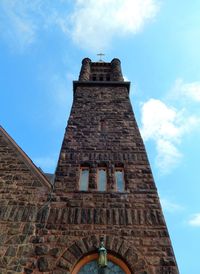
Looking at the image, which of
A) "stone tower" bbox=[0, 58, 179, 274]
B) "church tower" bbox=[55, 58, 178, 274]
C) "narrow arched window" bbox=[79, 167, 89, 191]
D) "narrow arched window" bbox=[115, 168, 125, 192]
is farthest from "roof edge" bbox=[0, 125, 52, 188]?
"narrow arched window" bbox=[115, 168, 125, 192]

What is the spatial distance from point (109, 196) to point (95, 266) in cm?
183

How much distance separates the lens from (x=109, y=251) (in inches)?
250

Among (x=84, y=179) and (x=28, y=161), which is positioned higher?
(x=28, y=161)

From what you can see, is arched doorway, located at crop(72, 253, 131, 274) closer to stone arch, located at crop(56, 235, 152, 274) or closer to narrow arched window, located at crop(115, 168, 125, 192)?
stone arch, located at crop(56, 235, 152, 274)

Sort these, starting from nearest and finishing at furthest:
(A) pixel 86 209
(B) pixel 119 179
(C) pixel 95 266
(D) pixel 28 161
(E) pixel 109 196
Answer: (C) pixel 95 266, (A) pixel 86 209, (E) pixel 109 196, (B) pixel 119 179, (D) pixel 28 161

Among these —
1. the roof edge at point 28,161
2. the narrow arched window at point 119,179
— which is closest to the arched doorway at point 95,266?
the narrow arched window at point 119,179

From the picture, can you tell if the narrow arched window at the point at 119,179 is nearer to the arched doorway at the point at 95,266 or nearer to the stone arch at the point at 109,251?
the stone arch at the point at 109,251

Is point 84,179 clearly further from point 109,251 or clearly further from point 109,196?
point 109,251

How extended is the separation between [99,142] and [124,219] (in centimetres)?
303

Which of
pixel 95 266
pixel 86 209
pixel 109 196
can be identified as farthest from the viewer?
pixel 109 196

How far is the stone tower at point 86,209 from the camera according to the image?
623cm

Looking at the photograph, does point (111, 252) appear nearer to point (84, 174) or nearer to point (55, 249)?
point (55, 249)

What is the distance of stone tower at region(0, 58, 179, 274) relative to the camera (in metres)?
6.23

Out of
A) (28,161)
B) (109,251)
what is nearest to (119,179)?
(109,251)
